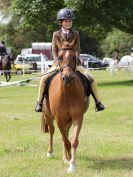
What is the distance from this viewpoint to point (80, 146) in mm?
10570

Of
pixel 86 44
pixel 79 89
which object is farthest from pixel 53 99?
pixel 86 44

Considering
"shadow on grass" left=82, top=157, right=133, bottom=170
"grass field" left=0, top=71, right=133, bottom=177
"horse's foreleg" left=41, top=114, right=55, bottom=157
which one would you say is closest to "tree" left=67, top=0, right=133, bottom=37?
"grass field" left=0, top=71, right=133, bottom=177

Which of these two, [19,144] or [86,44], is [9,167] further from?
[86,44]

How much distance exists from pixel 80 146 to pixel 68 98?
2284 mm

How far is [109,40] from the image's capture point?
260 ft

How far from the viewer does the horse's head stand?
8039 mm

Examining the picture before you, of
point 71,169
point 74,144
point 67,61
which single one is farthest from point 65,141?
point 67,61

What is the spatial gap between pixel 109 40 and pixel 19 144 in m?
69.4

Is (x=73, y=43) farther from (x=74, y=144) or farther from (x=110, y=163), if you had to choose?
(x=110, y=163)

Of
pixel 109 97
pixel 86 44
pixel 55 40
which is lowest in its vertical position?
pixel 86 44

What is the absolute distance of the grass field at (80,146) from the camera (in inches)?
333

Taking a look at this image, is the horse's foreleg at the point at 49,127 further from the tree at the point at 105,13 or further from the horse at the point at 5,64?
the horse at the point at 5,64

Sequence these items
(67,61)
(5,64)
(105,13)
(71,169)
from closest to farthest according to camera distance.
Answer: (67,61) < (71,169) < (105,13) < (5,64)

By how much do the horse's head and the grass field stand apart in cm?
156
